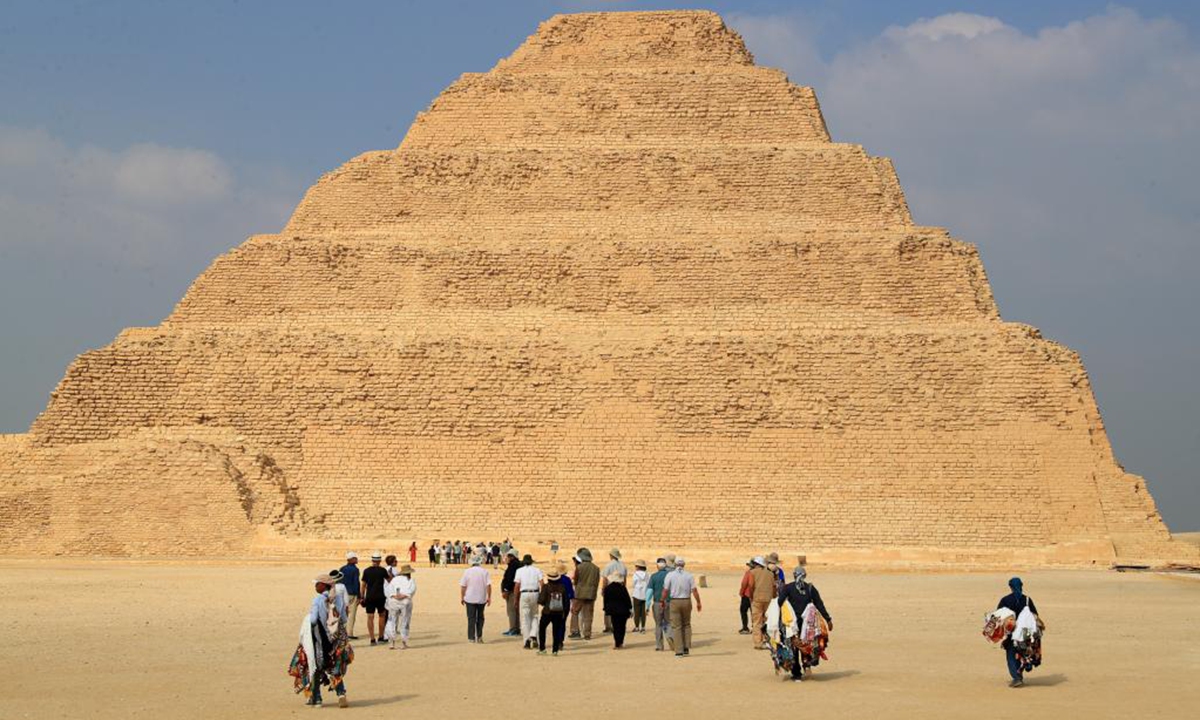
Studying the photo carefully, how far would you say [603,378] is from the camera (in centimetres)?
3644

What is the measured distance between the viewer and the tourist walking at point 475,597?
17.0m

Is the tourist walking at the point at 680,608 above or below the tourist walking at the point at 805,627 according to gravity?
above

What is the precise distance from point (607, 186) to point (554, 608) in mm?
26592

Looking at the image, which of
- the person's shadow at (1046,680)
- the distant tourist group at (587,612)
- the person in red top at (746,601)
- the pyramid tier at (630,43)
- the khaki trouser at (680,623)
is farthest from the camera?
the pyramid tier at (630,43)

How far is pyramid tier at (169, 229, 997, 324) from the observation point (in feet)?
126

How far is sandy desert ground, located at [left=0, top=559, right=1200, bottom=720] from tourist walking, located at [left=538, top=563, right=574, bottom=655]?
0.99 feet

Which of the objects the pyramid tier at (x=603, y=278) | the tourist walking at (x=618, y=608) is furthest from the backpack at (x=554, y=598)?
the pyramid tier at (x=603, y=278)

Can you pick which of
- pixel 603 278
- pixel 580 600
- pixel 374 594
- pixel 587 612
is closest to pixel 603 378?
pixel 603 278

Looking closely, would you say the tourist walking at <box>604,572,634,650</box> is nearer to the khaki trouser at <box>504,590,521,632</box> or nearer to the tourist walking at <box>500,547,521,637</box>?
the tourist walking at <box>500,547,521,637</box>

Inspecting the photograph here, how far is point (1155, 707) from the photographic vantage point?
12.0 m

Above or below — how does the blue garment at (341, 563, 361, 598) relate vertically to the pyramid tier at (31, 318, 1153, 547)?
below

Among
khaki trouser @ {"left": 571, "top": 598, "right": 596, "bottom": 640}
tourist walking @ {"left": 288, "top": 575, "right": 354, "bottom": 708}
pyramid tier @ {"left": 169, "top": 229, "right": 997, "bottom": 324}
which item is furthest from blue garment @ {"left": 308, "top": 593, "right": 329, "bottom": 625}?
pyramid tier @ {"left": 169, "top": 229, "right": 997, "bottom": 324}

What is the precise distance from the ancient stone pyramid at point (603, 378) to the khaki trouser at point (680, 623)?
16.2 metres

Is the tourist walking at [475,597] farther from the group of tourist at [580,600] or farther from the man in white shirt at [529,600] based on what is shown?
the man in white shirt at [529,600]
